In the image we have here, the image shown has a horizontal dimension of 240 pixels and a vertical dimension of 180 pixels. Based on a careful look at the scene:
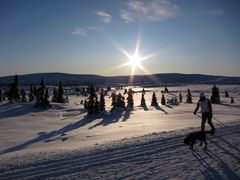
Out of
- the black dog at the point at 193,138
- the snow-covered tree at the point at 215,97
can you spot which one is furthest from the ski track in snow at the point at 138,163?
the snow-covered tree at the point at 215,97

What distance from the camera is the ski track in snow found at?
10.5 m

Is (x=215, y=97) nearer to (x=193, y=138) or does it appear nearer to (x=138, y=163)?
(x=193, y=138)

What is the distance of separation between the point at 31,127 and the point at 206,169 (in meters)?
37.8

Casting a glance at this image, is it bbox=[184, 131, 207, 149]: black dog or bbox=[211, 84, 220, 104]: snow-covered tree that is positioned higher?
bbox=[184, 131, 207, 149]: black dog

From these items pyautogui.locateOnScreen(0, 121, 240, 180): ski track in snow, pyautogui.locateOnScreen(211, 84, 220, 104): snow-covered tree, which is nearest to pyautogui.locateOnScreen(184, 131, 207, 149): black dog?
pyautogui.locateOnScreen(0, 121, 240, 180): ski track in snow

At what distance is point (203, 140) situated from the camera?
1459 cm

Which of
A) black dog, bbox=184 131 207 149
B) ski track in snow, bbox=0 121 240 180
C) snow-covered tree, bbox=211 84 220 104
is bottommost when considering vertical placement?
snow-covered tree, bbox=211 84 220 104

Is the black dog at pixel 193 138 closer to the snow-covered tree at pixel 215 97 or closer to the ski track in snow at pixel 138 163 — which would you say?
the ski track in snow at pixel 138 163

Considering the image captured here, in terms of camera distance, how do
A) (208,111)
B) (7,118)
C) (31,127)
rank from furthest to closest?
1. (7,118)
2. (31,127)
3. (208,111)

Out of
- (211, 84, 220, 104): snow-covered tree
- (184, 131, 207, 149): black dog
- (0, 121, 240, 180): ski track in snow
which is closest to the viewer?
(0, 121, 240, 180): ski track in snow

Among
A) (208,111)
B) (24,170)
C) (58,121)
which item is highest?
(208,111)

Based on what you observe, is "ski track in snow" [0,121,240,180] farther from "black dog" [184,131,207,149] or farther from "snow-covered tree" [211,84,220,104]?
"snow-covered tree" [211,84,220,104]

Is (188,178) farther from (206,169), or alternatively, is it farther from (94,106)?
(94,106)

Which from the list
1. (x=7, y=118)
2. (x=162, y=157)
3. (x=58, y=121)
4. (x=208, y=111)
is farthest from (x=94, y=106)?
(x=162, y=157)
